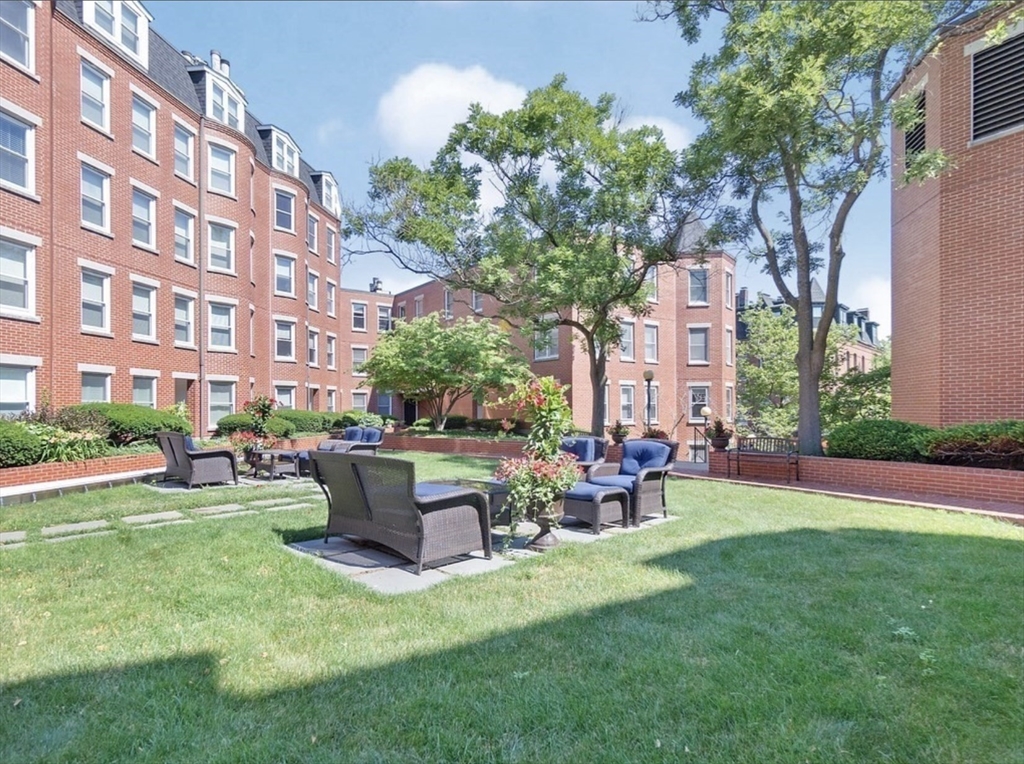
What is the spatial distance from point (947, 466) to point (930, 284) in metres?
4.31

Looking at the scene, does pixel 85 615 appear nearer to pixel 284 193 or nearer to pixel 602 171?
pixel 602 171

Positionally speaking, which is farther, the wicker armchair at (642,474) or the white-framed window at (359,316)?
the white-framed window at (359,316)

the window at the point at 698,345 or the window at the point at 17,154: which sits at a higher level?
the window at the point at 17,154

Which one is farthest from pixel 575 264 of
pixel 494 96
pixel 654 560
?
pixel 654 560

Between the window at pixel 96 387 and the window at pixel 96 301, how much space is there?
1.27 meters

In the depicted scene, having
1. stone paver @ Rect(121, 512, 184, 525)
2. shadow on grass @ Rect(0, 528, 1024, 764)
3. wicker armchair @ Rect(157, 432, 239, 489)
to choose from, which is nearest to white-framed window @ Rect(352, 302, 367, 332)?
wicker armchair @ Rect(157, 432, 239, 489)

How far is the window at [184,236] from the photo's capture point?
19375 mm

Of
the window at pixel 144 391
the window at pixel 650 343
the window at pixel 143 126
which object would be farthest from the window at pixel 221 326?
the window at pixel 650 343

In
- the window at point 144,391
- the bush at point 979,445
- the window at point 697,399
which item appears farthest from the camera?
the window at point 697,399

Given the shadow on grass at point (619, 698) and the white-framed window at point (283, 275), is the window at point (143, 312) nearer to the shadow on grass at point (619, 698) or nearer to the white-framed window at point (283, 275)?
the white-framed window at point (283, 275)

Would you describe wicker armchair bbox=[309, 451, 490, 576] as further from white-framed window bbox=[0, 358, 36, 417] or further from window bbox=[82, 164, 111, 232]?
window bbox=[82, 164, 111, 232]

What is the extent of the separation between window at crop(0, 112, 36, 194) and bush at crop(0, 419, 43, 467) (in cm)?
665

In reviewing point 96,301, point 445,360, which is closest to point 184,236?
point 96,301

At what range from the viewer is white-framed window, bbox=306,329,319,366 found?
28.7 m
